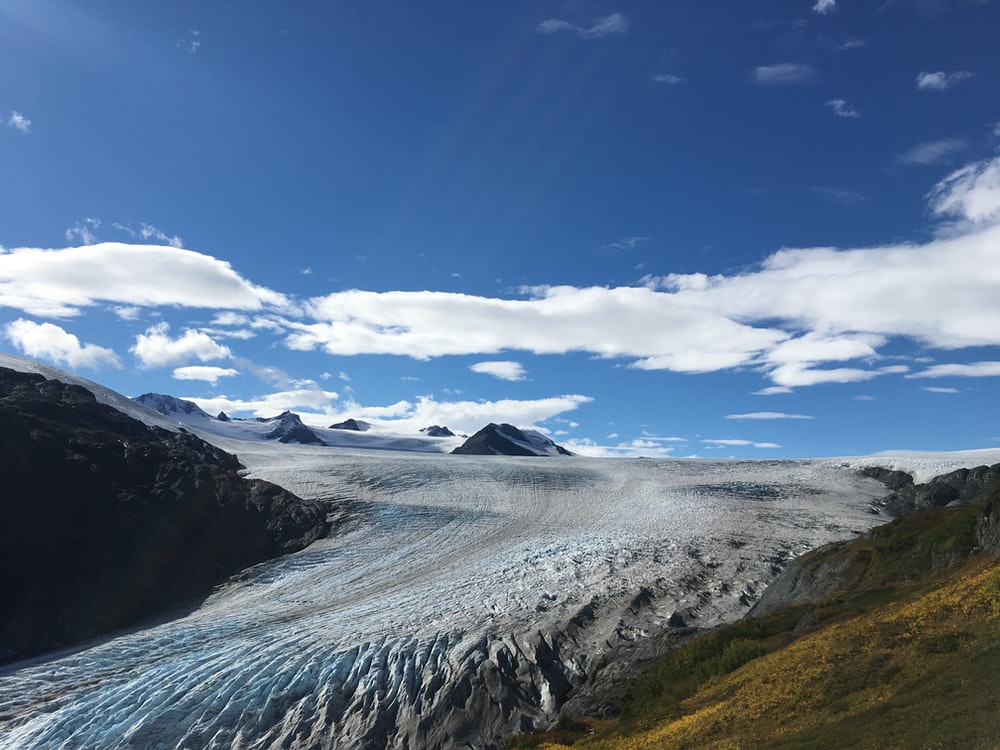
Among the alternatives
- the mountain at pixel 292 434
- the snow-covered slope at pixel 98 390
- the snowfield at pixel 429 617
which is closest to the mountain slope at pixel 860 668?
the snowfield at pixel 429 617

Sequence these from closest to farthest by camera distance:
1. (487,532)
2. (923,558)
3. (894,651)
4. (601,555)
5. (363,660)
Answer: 1. (894,651)
2. (923,558)
3. (363,660)
4. (601,555)
5. (487,532)

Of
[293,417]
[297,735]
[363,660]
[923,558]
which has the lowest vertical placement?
[297,735]

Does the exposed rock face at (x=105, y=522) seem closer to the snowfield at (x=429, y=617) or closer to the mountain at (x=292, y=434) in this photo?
the snowfield at (x=429, y=617)

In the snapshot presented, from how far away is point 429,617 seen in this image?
34812mm

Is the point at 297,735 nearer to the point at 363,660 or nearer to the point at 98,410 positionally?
the point at 363,660

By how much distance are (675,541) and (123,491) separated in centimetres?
3790

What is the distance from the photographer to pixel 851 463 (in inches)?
2712

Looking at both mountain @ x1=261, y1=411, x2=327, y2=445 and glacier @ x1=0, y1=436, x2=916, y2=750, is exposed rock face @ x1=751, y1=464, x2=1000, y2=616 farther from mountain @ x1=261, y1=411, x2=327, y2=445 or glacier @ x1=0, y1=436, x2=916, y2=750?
mountain @ x1=261, y1=411, x2=327, y2=445

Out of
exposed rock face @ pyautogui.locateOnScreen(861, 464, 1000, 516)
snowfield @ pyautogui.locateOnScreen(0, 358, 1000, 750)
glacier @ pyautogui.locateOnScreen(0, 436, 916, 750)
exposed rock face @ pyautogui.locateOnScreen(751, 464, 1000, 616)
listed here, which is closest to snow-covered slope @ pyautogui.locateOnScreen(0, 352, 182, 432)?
snowfield @ pyautogui.locateOnScreen(0, 358, 1000, 750)

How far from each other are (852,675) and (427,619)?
73.9 feet

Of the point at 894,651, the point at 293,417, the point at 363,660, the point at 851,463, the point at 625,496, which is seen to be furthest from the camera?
the point at 293,417

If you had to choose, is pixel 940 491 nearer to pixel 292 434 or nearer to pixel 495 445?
pixel 495 445

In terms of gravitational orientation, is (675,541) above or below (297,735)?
above

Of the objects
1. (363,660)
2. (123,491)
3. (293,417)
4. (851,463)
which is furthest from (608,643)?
(293,417)
